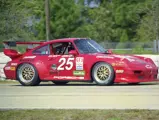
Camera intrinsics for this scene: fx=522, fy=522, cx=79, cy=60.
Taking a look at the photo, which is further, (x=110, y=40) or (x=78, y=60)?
(x=110, y=40)

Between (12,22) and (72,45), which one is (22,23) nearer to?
(12,22)

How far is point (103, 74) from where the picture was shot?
45.7 ft

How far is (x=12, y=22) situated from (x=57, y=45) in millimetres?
12934

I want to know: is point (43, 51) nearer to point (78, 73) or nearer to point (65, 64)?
point (65, 64)

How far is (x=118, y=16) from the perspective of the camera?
62.8 meters

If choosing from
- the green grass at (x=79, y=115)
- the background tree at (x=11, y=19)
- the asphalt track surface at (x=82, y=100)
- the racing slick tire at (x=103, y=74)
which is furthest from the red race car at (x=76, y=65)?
the background tree at (x=11, y=19)

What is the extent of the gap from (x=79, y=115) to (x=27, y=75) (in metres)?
6.76

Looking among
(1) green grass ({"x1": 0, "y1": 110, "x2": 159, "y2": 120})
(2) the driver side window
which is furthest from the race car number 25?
(1) green grass ({"x1": 0, "y1": 110, "x2": 159, "y2": 120})

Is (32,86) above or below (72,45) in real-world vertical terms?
below

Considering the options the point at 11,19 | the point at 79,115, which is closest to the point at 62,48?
the point at 79,115

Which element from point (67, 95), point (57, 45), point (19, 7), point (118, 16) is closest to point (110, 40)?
point (118, 16)

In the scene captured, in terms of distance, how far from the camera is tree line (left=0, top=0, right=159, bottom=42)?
172 feet

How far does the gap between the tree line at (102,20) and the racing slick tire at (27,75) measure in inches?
1290

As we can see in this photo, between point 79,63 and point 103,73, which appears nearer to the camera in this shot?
point 103,73
